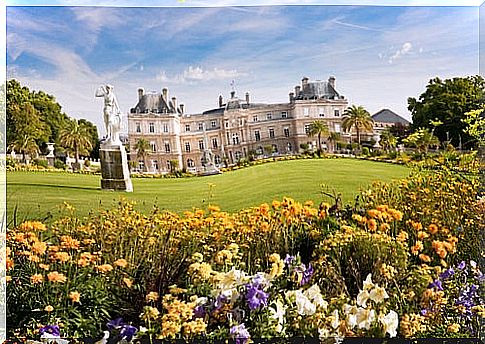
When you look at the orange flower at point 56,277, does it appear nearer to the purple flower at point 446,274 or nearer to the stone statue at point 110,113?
the stone statue at point 110,113

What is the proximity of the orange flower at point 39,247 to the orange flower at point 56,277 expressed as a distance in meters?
0.17

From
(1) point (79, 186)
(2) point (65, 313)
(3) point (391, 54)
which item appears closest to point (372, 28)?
(3) point (391, 54)

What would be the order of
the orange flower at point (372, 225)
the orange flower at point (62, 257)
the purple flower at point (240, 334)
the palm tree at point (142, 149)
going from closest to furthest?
the purple flower at point (240, 334), the orange flower at point (62, 257), the orange flower at point (372, 225), the palm tree at point (142, 149)

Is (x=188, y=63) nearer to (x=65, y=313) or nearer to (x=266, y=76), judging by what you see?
(x=266, y=76)

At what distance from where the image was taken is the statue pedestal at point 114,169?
451 centimetres

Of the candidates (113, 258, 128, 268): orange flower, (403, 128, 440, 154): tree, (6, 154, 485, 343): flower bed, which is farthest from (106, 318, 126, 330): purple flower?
(403, 128, 440, 154): tree

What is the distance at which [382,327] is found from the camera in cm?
411

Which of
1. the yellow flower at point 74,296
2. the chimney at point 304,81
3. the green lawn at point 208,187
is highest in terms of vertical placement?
the chimney at point 304,81

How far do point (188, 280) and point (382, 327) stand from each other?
1.18 metres

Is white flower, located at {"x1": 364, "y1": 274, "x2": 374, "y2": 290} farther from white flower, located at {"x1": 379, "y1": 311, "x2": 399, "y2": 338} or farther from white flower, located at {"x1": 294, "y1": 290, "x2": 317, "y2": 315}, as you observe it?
white flower, located at {"x1": 294, "y1": 290, "x2": 317, "y2": 315}

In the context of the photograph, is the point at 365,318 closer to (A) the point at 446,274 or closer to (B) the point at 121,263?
(A) the point at 446,274

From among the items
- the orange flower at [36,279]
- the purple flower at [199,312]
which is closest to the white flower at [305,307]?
the purple flower at [199,312]

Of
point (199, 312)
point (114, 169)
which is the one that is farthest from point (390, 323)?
point (114, 169)

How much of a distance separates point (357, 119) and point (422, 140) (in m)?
0.45
